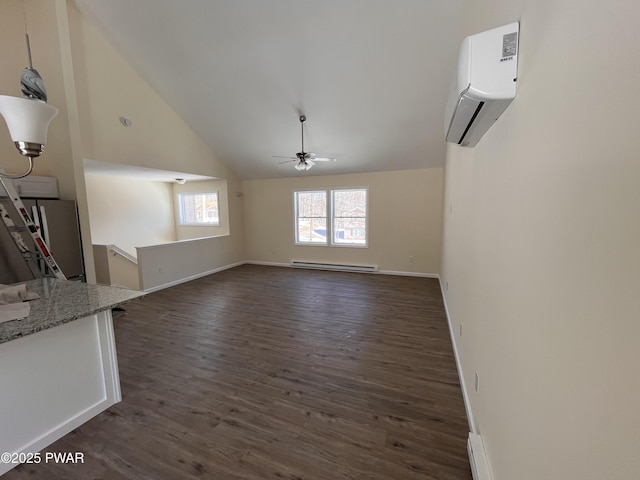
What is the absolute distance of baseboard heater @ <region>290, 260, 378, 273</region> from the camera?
6328mm

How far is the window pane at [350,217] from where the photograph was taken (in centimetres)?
644

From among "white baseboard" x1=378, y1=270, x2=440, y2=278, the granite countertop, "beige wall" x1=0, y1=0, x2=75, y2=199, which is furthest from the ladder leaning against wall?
"white baseboard" x1=378, y1=270, x2=440, y2=278

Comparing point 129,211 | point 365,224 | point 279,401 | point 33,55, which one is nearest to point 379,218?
point 365,224

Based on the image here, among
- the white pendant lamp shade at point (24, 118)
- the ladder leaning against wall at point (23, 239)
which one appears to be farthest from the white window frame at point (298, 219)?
the white pendant lamp shade at point (24, 118)

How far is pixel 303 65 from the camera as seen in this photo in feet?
12.3

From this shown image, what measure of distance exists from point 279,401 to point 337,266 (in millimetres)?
4603

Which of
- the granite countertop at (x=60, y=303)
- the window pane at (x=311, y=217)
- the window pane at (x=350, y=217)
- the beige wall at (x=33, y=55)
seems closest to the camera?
the granite countertop at (x=60, y=303)

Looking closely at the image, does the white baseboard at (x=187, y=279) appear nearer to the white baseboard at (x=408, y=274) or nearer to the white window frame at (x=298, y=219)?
the white window frame at (x=298, y=219)

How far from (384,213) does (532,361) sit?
537cm

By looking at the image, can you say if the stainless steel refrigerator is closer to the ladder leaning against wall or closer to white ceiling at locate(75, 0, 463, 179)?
the ladder leaning against wall

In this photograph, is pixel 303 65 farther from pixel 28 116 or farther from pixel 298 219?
pixel 298 219

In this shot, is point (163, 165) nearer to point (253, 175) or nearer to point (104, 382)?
point (253, 175)

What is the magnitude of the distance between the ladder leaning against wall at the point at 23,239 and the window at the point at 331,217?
4864 mm

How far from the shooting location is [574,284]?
704 mm
